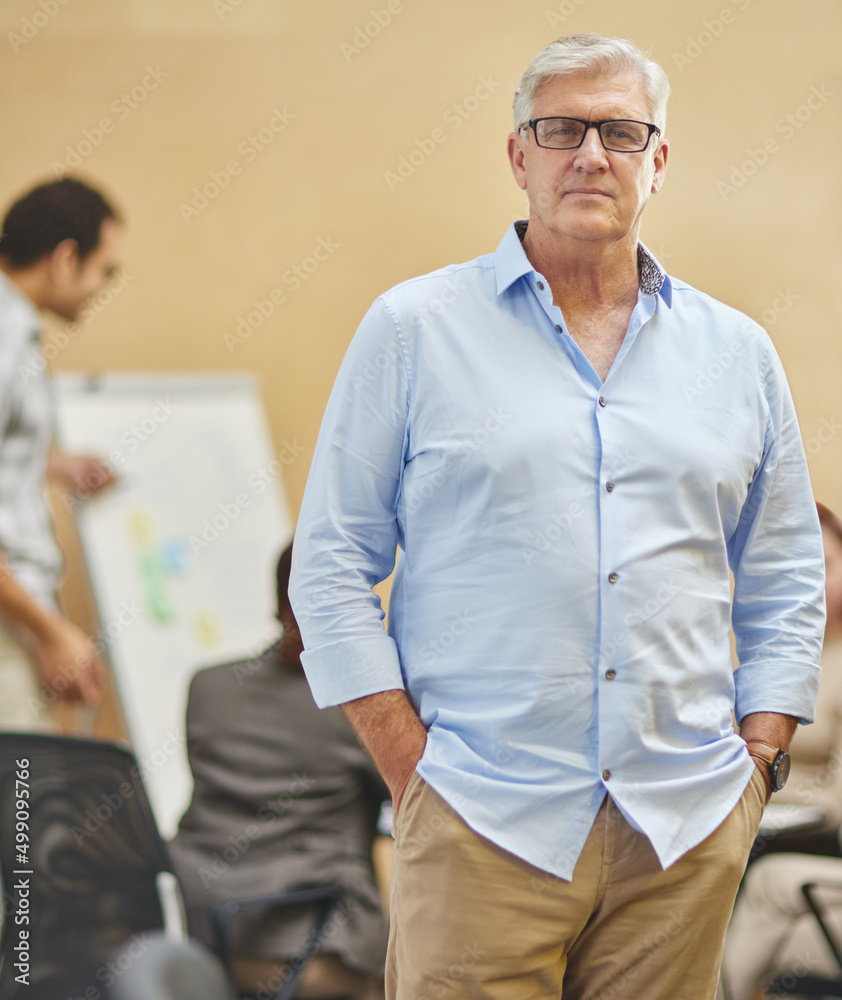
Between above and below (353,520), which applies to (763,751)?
below

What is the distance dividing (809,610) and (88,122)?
319 centimetres

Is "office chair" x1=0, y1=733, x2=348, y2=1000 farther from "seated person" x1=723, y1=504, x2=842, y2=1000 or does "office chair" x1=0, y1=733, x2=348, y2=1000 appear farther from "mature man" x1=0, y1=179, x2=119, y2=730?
"seated person" x1=723, y1=504, x2=842, y2=1000

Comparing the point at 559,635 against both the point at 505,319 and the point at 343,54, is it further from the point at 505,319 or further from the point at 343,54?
the point at 343,54

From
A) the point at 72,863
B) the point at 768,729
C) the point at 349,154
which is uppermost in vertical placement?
the point at 349,154

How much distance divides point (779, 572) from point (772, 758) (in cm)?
22

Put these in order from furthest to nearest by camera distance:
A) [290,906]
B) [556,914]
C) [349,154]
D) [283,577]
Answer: [349,154] < [283,577] < [290,906] < [556,914]

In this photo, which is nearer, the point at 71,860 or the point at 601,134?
the point at 601,134

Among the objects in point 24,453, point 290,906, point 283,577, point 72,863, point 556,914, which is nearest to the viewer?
point 556,914

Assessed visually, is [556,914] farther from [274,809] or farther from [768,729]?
[274,809]

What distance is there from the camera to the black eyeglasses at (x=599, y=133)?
1.17 m

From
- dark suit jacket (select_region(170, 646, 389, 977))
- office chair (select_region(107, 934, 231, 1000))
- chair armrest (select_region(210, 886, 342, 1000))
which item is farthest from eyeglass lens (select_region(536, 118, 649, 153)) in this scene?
chair armrest (select_region(210, 886, 342, 1000))

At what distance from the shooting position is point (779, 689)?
1.21 metres

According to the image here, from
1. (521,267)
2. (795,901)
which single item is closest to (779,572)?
(521,267)

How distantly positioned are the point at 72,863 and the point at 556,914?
3.45ft
